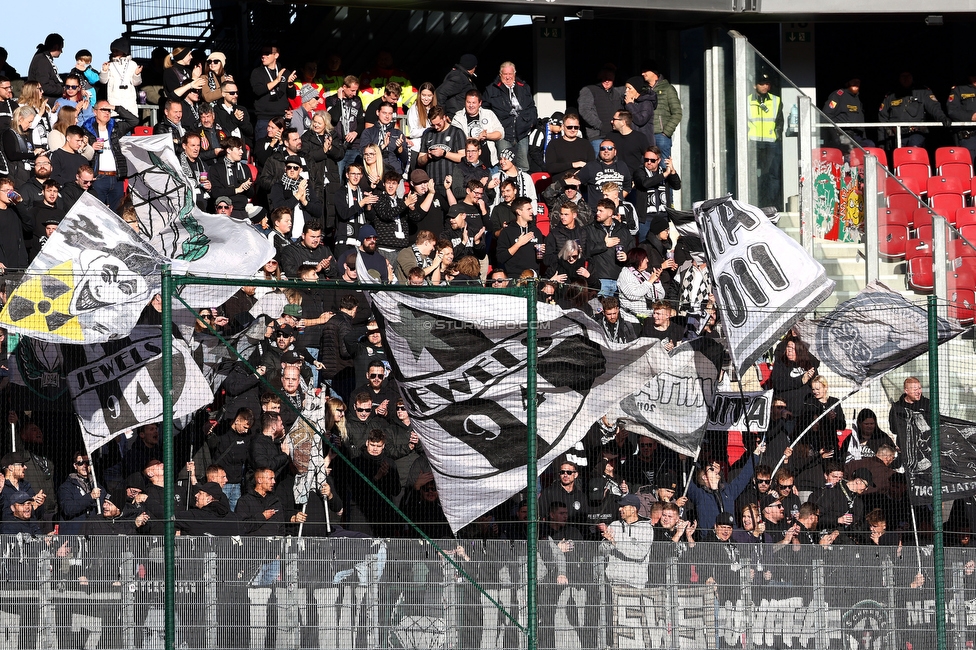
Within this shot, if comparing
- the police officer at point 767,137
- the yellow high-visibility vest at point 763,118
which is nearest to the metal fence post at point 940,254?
the police officer at point 767,137

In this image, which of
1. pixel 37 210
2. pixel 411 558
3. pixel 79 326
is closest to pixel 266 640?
pixel 411 558

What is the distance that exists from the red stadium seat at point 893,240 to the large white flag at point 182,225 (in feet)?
20.2

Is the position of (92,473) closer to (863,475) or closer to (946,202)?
(863,475)

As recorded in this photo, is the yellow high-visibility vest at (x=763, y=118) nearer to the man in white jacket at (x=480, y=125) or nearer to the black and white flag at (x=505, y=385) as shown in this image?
the man in white jacket at (x=480, y=125)

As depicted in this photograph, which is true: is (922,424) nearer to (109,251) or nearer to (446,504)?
(446,504)

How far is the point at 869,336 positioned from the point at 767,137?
7.19m

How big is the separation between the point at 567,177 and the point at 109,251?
7709 mm

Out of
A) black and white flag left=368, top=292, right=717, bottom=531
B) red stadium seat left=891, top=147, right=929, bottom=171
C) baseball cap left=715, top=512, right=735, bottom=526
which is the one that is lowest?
baseball cap left=715, top=512, right=735, bottom=526

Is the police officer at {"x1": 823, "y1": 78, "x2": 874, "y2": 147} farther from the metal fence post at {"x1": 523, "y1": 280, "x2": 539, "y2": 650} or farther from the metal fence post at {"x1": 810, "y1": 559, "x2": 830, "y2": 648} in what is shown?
the metal fence post at {"x1": 523, "y1": 280, "x2": 539, "y2": 650}

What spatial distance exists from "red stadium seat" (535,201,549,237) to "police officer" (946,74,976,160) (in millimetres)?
6613

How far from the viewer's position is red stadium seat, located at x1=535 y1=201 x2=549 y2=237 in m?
17.0

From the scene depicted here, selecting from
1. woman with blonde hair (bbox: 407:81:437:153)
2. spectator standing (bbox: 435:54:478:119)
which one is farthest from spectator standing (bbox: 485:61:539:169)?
woman with blonde hair (bbox: 407:81:437:153)

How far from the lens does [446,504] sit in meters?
9.48

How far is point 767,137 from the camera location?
55.5ft
